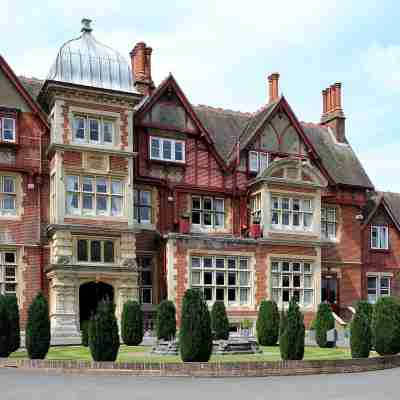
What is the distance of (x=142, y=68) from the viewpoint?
38094 mm

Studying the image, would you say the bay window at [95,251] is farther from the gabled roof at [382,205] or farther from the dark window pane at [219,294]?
the gabled roof at [382,205]

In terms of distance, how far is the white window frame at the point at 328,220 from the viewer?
132 feet

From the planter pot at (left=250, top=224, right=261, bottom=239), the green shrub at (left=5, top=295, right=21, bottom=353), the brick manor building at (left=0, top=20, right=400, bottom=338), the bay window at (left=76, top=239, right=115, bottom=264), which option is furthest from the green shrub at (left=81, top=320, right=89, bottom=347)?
the planter pot at (left=250, top=224, right=261, bottom=239)

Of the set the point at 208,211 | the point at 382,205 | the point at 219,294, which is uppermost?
the point at 382,205

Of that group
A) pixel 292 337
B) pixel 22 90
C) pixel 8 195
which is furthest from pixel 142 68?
pixel 292 337

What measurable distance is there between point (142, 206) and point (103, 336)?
1609 centimetres

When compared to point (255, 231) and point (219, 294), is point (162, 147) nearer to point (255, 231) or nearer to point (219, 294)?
point (255, 231)

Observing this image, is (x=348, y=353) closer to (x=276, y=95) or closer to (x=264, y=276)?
(x=264, y=276)

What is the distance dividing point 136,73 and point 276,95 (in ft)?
28.4

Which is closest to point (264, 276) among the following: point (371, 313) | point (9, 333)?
point (371, 313)

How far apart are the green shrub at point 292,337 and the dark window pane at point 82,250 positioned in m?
13.4

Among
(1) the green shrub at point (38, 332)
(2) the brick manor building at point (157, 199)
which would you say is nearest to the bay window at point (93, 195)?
(2) the brick manor building at point (157, 199)

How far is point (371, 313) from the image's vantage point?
1022 inches

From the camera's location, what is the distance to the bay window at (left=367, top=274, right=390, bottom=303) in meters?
42.4
